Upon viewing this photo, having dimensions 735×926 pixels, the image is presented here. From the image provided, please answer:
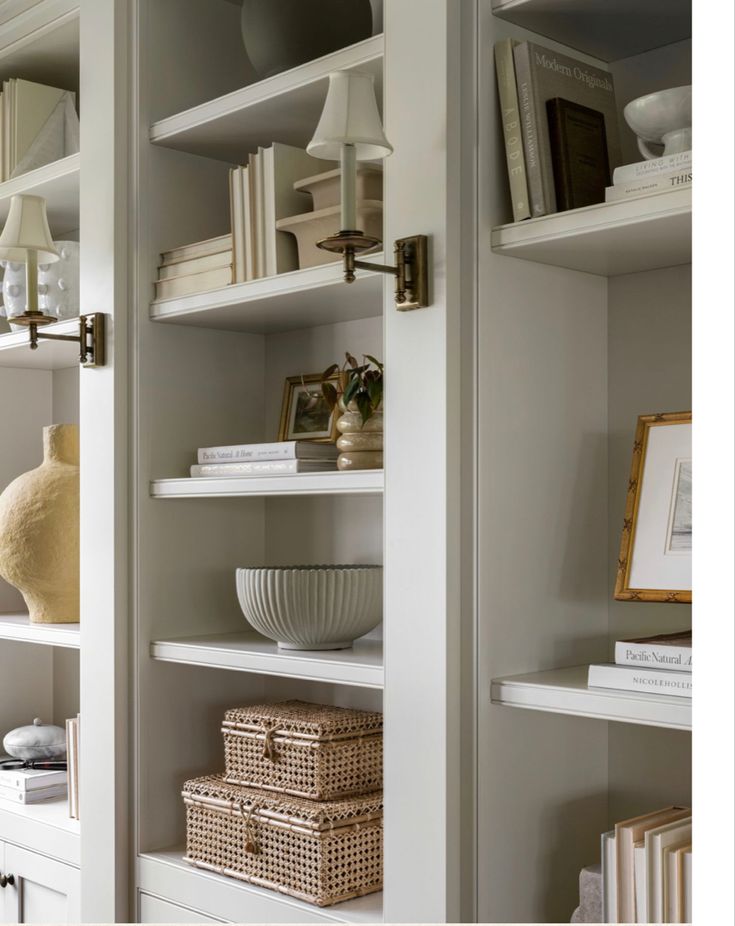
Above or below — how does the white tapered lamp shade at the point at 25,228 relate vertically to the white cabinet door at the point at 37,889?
above

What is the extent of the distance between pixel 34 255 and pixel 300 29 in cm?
67

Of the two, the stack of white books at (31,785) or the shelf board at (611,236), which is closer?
the shelf board at (611,236)

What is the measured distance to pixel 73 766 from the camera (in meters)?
2.29

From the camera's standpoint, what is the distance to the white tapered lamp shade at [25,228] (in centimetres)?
199

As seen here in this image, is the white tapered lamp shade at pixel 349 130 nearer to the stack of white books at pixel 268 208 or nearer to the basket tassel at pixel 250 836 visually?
the stack of white books at pixel 268 208

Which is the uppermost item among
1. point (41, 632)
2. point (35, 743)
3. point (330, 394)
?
point (330, 394)

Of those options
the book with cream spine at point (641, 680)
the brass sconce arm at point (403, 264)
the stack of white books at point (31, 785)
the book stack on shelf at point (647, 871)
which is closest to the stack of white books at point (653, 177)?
the brass sconce arm at point (403, 264)

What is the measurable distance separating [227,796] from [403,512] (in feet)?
2.31

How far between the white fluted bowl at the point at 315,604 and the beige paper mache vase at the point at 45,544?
2.34ft

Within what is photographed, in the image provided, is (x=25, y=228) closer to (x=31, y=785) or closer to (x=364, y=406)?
(x=364, y=406)

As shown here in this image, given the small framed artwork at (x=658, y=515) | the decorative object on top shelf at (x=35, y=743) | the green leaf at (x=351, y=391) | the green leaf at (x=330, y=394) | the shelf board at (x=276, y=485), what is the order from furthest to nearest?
the decorative object on top shelf at (x=35, y=743) < the green leaf at (x=330, y=394) < the green leaf at (x=351, y=391) < the shelf board at (x=276, y=485) < the small framed artwork at (x=658, y=515)

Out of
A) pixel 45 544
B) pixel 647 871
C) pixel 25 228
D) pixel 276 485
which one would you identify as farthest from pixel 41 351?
pixel 647 871

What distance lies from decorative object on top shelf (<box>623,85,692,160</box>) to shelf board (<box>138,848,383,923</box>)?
1219 millimetres

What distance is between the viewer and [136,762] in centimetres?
201
